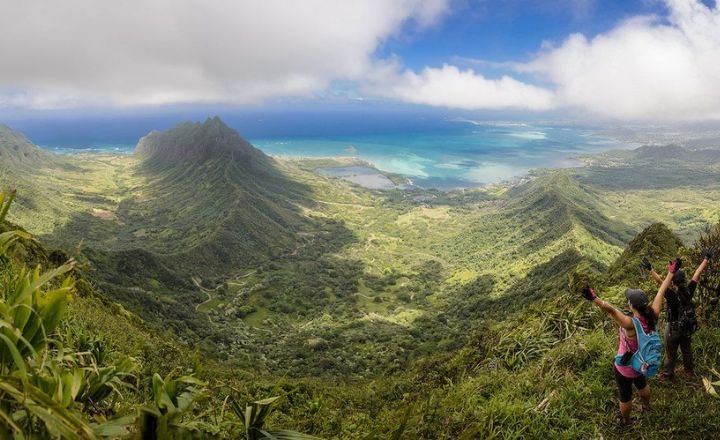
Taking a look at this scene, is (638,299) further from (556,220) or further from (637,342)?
(556,220)

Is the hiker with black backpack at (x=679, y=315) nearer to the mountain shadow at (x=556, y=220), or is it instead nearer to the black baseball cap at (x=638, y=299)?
the black baseball cap at (x=638, y=299)

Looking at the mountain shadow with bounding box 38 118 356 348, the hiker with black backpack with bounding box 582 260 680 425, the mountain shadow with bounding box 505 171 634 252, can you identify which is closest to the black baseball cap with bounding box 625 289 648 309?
the hiker with black backpack with bounding box 582 260 680 425

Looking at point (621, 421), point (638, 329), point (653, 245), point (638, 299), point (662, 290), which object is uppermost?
point (638, 299)

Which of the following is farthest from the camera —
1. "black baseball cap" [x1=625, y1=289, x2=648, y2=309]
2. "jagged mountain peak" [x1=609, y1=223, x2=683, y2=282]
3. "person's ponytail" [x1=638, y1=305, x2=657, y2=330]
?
"jagged mountain peak" [x1=609, y1=223, x2=683, y2=282]


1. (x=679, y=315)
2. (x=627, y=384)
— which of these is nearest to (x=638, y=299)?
(x=627, y=384)

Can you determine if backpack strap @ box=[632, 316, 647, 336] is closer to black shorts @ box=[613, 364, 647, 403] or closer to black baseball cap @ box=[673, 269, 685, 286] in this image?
black shorts @ box=[613, 364, 647, 403]

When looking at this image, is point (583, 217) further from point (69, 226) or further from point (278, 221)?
point (69, 226)
